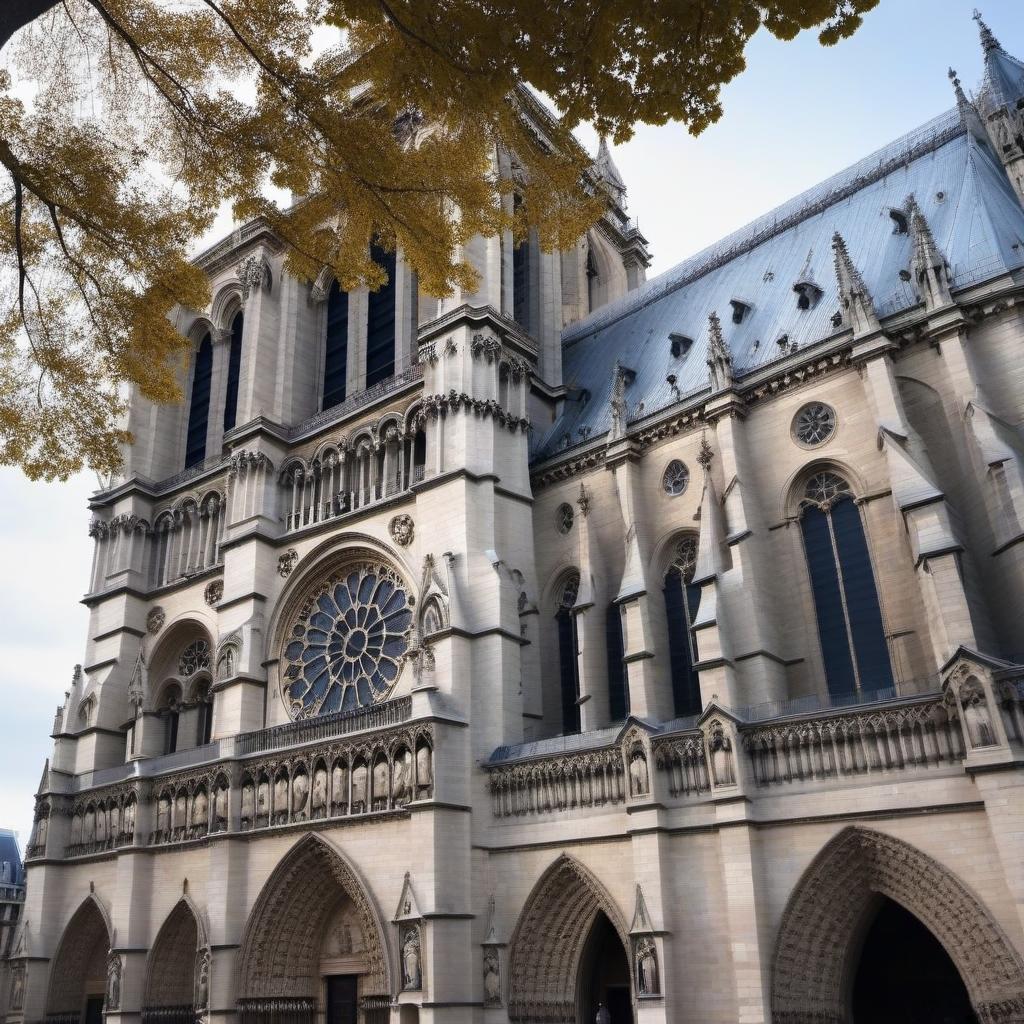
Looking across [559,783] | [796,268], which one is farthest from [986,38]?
[559,783]

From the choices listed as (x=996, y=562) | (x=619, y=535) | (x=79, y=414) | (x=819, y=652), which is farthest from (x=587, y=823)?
(x=79, y=414)

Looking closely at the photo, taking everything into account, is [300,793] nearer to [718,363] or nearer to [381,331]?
[718,363]

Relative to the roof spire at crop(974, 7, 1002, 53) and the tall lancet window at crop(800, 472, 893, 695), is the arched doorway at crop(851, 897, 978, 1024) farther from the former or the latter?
the roof spire at crop(974, 7, 1002, 53)

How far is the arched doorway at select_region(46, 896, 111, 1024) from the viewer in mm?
28328

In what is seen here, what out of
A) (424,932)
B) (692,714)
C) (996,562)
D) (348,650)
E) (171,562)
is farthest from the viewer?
(171,562)

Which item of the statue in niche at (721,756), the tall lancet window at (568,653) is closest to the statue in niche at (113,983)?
the tall lancet window at (568,653)

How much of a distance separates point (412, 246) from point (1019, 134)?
889 inches

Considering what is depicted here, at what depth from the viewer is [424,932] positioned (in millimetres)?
19828

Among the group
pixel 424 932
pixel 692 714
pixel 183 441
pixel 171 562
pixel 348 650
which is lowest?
pixel 424 932

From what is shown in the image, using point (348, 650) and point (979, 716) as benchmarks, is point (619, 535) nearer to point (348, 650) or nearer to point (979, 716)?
point (348, 650)

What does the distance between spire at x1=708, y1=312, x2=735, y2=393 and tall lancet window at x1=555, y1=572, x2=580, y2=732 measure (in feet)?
20.1

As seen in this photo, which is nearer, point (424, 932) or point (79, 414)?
point (79, 414)

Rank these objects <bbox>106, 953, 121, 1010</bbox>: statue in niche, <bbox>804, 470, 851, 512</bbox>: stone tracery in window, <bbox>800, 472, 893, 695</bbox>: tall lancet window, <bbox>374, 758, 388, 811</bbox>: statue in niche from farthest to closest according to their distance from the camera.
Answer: <bbox>106, 953, 121, 1010</bbox>: statue in niche
<bbox>374, 758, 388, 811</bbox>: statue in niche
<bbox>804, 470, 851, 512</bbox>: stone tracery in window
<bbox>800, 472, 893, 695</bbox>: tall lancet window

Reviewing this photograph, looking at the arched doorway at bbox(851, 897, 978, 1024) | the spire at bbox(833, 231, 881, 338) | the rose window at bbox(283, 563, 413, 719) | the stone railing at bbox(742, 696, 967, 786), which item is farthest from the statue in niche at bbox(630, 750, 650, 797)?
the spire at bbox(833, 231, 881, 338)
